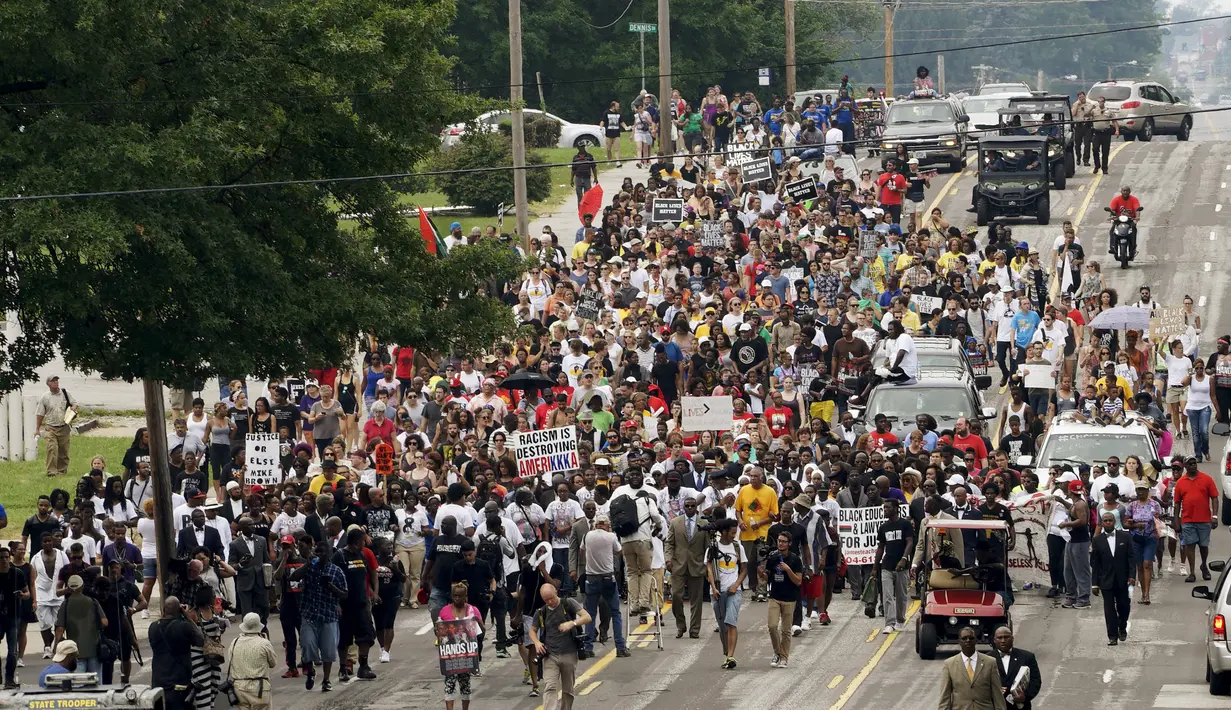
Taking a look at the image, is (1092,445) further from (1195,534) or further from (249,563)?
(249,563)

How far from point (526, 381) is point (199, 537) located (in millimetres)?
7802

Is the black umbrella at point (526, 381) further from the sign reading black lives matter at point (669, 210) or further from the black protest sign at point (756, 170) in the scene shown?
the black protest sign at point (756, 170)

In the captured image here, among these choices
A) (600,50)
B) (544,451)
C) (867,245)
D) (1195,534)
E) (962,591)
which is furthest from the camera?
(600,50)

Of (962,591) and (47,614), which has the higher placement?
(962,591)

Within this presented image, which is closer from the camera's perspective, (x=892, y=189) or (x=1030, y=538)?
(x=1030, y=538)

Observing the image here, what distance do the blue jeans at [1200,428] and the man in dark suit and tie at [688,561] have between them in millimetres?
10666

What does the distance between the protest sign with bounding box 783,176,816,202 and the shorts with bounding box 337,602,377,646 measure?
71.1 ft

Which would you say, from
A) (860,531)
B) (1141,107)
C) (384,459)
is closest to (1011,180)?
(1141,107)

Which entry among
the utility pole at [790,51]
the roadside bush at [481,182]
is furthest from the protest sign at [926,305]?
the utility pole at [790,51]

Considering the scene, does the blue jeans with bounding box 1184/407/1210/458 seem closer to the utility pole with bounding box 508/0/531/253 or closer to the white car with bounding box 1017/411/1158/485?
the white car with bounding box 1017/411/1158/485

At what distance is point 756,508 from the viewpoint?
22.7 meters

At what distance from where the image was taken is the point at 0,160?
1975cm

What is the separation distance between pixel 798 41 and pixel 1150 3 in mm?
118208

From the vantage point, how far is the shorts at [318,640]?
1997 cm
